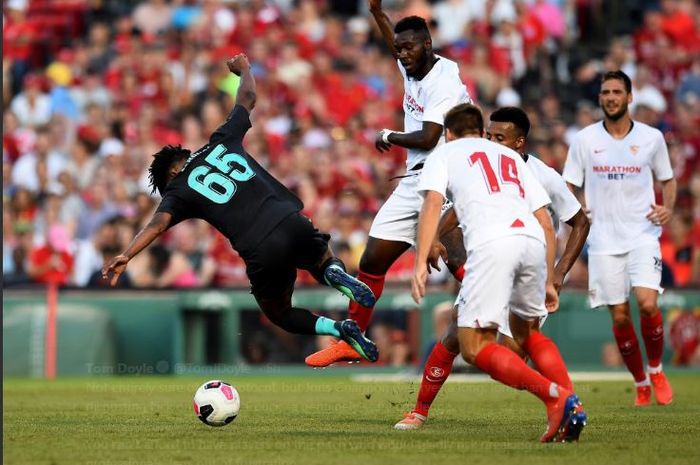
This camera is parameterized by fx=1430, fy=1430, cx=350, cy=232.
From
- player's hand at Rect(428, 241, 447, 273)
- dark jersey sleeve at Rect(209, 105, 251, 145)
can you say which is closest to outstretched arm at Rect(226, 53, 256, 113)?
dark jersey sleeve at Rect(209, 105, 251, 145)

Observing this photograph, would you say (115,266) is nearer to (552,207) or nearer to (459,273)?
(459,273)

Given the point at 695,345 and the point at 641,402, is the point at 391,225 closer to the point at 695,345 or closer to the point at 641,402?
the point at 641,402

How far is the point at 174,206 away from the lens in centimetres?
1034

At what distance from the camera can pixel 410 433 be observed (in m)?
9.56

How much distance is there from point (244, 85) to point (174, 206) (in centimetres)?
136

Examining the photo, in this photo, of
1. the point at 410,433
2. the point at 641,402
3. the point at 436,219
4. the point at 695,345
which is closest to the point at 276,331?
the point at 695,345

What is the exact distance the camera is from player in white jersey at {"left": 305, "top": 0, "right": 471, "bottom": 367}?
1079 centimetres

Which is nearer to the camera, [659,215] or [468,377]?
[659,215]

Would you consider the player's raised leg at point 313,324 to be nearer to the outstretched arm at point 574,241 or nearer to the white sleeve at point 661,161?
the outstretched arm at point 574,241

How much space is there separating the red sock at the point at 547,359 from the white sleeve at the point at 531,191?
1009 millimetres

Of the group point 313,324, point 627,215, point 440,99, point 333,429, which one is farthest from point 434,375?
point 627,215

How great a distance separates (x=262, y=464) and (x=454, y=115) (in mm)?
2543

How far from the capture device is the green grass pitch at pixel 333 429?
815 cm

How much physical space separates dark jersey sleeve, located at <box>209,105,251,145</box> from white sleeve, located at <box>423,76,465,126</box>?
4.52 feet
